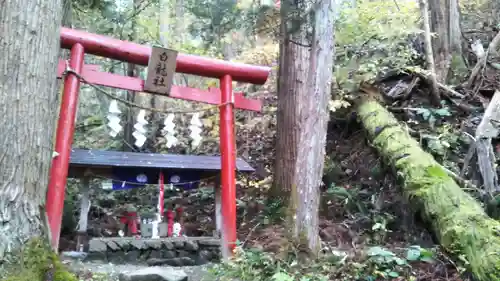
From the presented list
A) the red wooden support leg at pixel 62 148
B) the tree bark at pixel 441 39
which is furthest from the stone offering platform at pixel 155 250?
the tree bark at pixel 441 39

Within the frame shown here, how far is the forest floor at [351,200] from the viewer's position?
224 inches

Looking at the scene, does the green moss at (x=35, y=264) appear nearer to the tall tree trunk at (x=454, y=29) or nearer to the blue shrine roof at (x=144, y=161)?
the blue shrine roof at (x=144, y=161)

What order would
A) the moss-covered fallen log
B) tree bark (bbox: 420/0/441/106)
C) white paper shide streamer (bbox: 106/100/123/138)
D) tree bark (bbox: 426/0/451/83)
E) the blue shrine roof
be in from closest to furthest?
1. the moss-covered fallen log
2. white paper shide streamer (bbox: 106/100/123/138)
3. the blue shrine roof
4. tree bark (bbox: 420/0/441/106)
5. tree bark (bbox: 426/0/451/83)

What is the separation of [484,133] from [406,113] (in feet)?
10.1

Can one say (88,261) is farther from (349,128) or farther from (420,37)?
(420,37)

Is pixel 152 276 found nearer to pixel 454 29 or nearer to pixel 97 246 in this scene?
pixel 97 246

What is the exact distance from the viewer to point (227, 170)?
268 inches

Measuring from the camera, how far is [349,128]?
32.1 feet

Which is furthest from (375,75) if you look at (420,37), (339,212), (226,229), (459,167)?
(226,229)

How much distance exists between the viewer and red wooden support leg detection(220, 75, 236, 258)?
6520mm

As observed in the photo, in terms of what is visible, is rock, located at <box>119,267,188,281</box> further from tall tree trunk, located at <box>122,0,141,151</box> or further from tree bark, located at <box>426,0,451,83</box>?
tree bark, located at <box>426,0,451,83</box>

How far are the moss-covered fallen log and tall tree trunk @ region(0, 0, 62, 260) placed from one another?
3751 mm

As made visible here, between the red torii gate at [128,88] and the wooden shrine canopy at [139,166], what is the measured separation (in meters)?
1.26

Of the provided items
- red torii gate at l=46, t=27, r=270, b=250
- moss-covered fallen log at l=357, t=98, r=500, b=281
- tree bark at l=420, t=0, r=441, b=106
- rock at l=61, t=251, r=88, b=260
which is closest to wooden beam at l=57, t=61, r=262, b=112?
red torii gate at l=46, t=27, r=270, b=250
